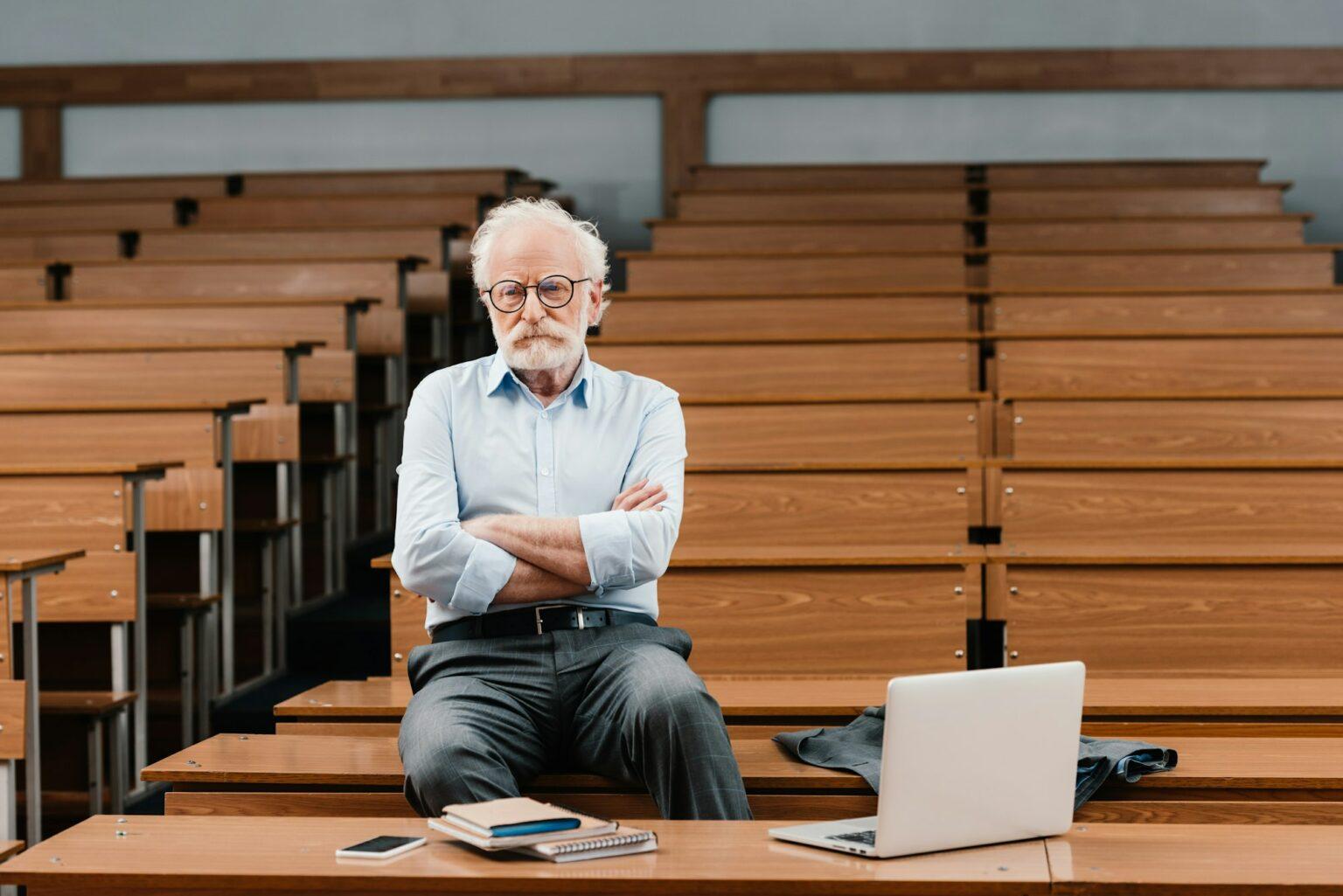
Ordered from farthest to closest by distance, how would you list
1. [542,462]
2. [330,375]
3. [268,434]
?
1. [330,375]
2. [268,434]
3. [542,462]

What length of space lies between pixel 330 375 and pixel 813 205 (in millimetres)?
908

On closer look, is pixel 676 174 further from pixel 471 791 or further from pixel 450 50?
pixel 471 791

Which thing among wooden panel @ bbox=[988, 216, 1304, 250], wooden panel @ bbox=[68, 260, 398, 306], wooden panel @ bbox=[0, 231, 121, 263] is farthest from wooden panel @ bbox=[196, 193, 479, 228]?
wooden panel @ bbox=[988, 216, 1304, 250]

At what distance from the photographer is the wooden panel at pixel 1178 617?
981mm

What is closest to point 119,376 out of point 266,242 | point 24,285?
point 24,285

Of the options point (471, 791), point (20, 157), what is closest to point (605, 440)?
point (471, 791)

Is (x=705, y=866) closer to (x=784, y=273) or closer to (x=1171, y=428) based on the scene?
(x=1171, y=428)

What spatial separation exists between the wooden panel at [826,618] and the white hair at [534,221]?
9.2 inches

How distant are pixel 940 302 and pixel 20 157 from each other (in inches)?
68.6

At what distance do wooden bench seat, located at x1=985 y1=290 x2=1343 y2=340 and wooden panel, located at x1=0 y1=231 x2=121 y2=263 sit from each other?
47.0 inches

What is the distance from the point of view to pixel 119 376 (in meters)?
1.45

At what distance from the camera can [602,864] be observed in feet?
1.78

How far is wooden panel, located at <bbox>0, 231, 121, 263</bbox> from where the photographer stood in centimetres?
203

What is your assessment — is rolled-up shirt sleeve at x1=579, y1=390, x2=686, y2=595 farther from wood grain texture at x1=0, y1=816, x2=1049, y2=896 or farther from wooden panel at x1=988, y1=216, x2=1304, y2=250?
wooden panel at x1=988, y1=216, x2=1304, y2=250
